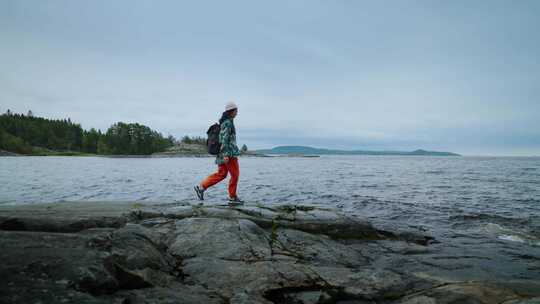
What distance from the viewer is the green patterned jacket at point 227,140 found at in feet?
40.2

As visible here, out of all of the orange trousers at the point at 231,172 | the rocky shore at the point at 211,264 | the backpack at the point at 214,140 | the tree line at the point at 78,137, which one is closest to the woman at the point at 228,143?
the orange trousers at the point at 231,172

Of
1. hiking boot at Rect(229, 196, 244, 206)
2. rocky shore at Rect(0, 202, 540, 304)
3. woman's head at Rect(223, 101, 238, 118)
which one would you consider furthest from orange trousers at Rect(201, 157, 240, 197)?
rocky shore at Rect(0, 202, 540, 304)

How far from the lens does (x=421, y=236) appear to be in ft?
35.0

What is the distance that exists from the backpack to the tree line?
168561mm

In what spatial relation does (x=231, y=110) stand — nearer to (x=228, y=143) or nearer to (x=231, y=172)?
(x=228, y=143)

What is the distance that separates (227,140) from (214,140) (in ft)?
2.12

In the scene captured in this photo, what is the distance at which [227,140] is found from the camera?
40.2 ft

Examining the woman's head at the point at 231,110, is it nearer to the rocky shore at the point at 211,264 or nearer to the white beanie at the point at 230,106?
the white beanie at the point at 230,106

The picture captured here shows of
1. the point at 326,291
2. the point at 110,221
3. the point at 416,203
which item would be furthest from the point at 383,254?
the point at 416,203

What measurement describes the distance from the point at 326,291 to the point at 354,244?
4.36 metres

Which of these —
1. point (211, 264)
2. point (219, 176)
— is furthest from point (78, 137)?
point (211, 264)

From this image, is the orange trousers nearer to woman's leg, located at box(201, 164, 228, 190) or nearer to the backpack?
woman's leg, located at box(201, 164, 228, 190)

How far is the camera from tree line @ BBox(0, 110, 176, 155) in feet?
529

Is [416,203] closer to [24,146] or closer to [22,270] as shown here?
[22,270]
